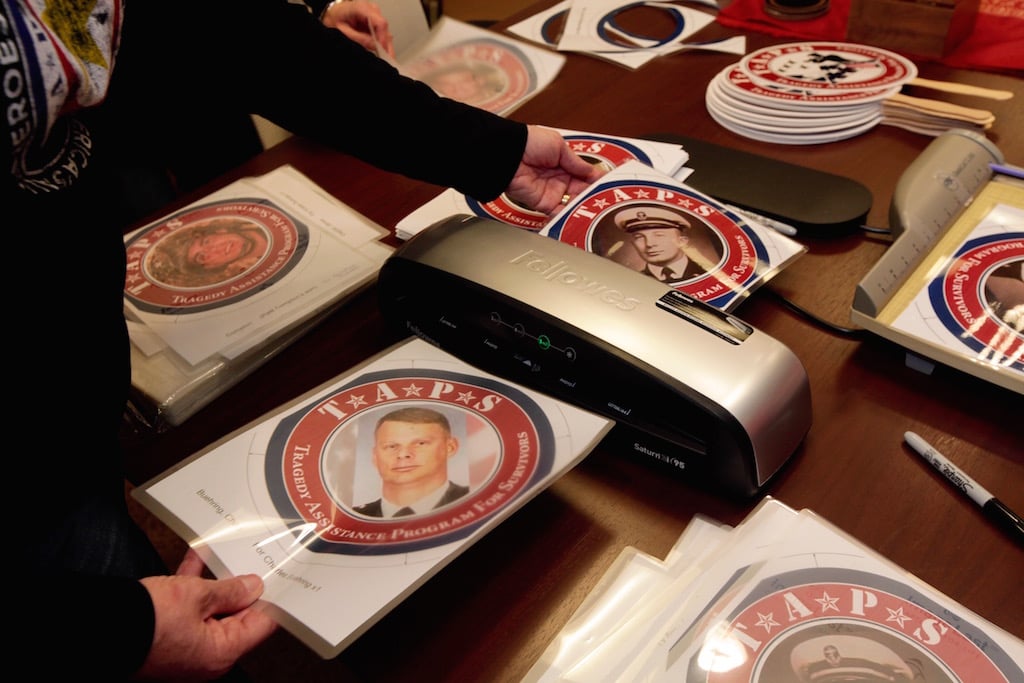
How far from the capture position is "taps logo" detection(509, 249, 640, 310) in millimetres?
614

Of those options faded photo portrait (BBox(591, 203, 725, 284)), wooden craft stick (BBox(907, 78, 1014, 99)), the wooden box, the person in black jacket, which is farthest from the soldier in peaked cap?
the wooden box

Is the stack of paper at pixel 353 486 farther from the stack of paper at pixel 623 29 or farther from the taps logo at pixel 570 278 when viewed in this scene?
the stack of paper at pixel 623 29

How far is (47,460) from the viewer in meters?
0.61

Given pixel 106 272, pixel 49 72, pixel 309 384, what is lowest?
pixel 309 384

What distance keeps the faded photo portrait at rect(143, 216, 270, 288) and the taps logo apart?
324mm

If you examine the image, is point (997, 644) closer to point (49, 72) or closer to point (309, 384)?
point (309, 384)

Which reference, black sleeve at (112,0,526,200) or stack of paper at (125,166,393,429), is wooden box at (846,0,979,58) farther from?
stack of paper at (125,166,393,429)

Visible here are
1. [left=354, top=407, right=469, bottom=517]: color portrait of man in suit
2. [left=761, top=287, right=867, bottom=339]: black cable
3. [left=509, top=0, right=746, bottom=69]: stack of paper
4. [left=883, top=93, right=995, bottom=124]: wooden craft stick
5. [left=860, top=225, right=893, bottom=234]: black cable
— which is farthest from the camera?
[left=509, top=0, right=746, bottom=69]: stack of paper

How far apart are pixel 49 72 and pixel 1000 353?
0.70 metres

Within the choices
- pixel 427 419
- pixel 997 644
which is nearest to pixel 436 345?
pixel 427 419

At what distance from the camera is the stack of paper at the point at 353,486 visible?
0.49m

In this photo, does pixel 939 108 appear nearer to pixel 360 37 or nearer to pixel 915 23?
pixel 915 23

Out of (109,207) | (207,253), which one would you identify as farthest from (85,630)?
(207,253)

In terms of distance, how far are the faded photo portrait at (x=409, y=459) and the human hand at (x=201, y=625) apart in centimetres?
9
